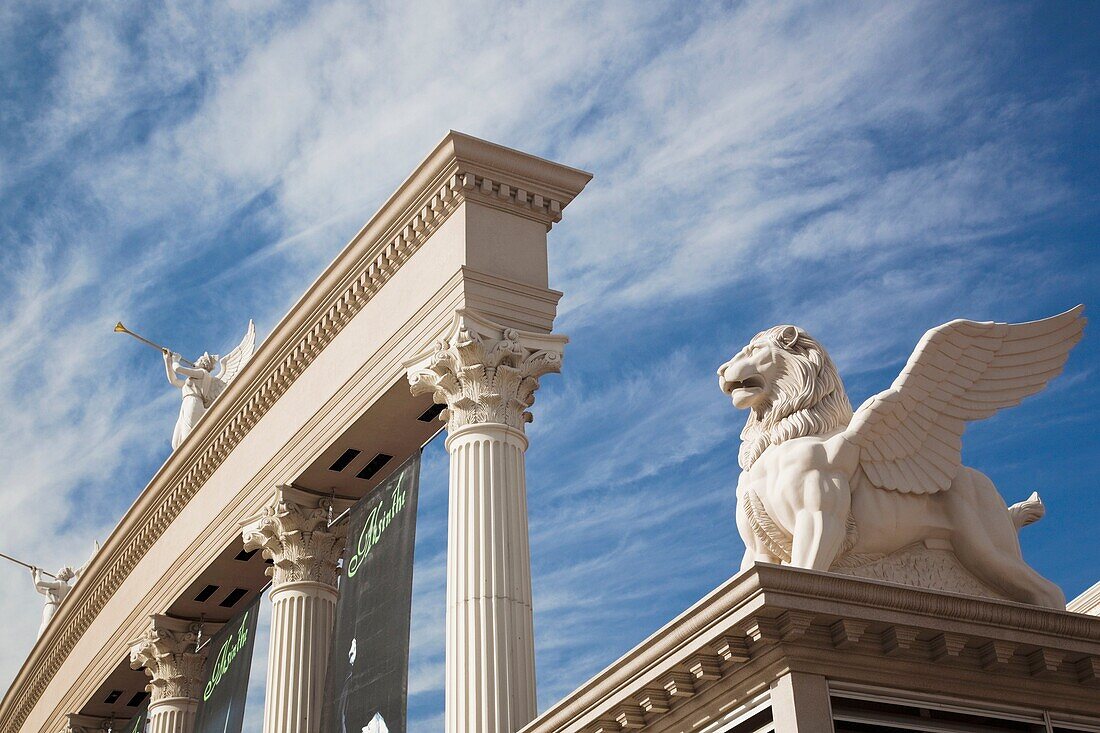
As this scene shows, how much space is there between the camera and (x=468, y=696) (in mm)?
14867

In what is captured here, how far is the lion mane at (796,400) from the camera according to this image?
11.3 m

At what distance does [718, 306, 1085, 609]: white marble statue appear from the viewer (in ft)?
35.7

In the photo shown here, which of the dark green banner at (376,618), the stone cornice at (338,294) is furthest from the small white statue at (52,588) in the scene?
the dark green banner at (376,618)

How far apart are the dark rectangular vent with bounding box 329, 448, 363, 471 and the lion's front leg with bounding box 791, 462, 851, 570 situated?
1075cm

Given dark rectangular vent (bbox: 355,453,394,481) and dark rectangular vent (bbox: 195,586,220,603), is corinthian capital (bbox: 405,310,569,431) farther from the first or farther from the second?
dark rectangular vent (bbox: 195,586,220,603)

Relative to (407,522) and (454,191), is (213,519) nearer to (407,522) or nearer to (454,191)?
(407,522)

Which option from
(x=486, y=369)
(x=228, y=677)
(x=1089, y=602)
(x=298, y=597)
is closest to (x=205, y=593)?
(x=228, y=677)

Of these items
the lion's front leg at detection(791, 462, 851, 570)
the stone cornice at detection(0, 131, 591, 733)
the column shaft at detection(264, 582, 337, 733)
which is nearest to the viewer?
the lion's front leg at detection(791, 462, 851, 570)

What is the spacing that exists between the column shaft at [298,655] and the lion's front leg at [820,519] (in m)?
11.2

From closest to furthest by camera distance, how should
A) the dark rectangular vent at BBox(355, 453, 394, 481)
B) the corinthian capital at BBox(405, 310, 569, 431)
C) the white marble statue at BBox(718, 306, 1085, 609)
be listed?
1. the white marble statue at BBox(718, 306, 1085, 609)
2. the corinthian capital at BBox(405, 310, 569, 431)
3. the dark rectangular vent at BBox(355, 453, 394, 481)

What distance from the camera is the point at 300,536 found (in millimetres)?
21109

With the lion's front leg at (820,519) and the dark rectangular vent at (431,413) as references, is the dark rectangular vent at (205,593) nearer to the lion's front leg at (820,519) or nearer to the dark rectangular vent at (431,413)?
the dark rectangular vent at (431,413)

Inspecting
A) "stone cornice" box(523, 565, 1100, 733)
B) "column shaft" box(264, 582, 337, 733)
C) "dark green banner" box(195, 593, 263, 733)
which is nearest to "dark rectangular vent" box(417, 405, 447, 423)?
"column shaft" box(264, 582, 337, 733)

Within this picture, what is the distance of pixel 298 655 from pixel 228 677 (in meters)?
4.09
